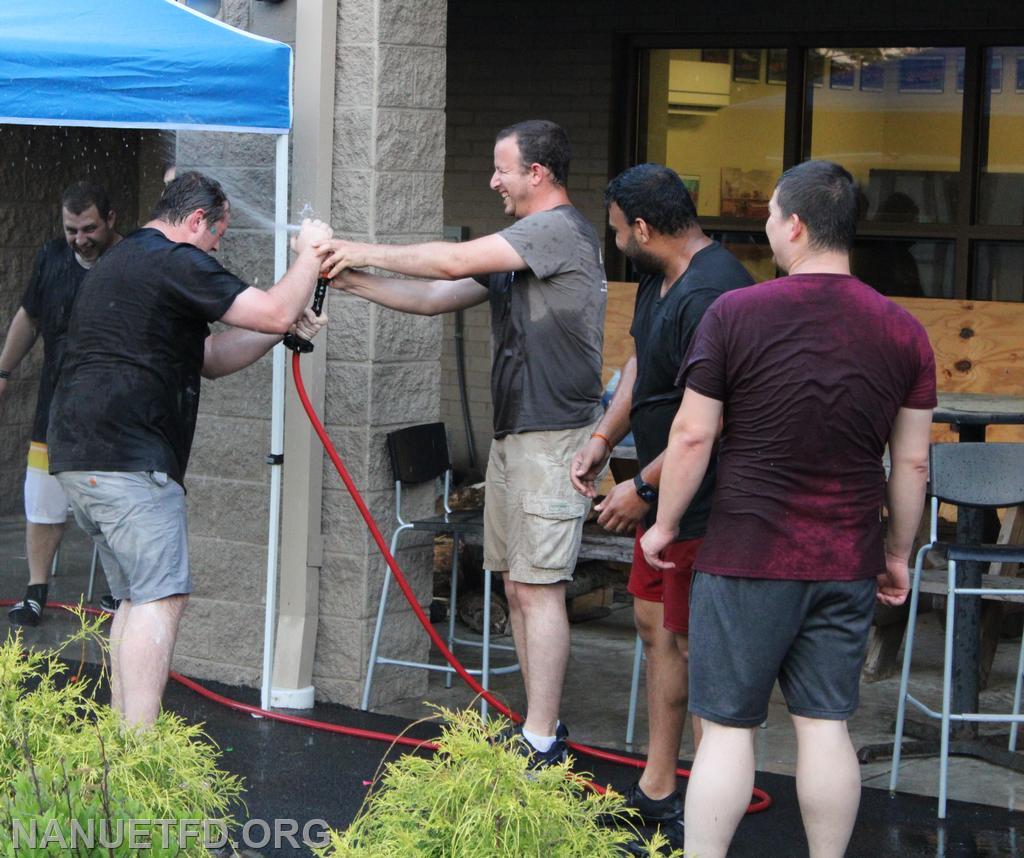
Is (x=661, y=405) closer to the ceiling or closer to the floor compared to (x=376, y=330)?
closer to the floor

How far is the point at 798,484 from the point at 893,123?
619 cm

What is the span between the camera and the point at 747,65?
31.7ft

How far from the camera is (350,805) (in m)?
5.08

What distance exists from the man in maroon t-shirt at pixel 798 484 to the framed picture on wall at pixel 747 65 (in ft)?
19.7

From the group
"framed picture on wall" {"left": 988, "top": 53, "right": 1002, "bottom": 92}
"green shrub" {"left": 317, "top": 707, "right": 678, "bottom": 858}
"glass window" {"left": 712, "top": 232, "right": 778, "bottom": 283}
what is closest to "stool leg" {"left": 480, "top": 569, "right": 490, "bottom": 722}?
"green shrub" {"left": 317, "top": 707, "right": 678, "bottom": 858}

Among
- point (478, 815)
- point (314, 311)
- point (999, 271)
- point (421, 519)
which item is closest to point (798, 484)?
point (478, 815)

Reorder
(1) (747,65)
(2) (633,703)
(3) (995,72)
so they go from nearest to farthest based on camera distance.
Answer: (2) (633,703), (3) (995,72), (1) (747,65)

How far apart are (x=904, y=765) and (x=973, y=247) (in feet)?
14.5

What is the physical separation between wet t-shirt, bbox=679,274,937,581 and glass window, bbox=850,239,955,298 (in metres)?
5.68

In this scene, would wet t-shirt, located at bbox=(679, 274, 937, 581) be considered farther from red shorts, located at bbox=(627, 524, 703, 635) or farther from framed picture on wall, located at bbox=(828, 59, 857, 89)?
framed picture on wall, located at bbox=(828, 59, 857, 89)

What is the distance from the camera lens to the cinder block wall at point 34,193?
6.41 metres

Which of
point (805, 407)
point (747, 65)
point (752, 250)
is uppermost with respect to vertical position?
point (747, 65)

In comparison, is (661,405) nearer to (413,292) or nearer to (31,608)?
(413,292)

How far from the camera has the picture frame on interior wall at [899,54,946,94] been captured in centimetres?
919
